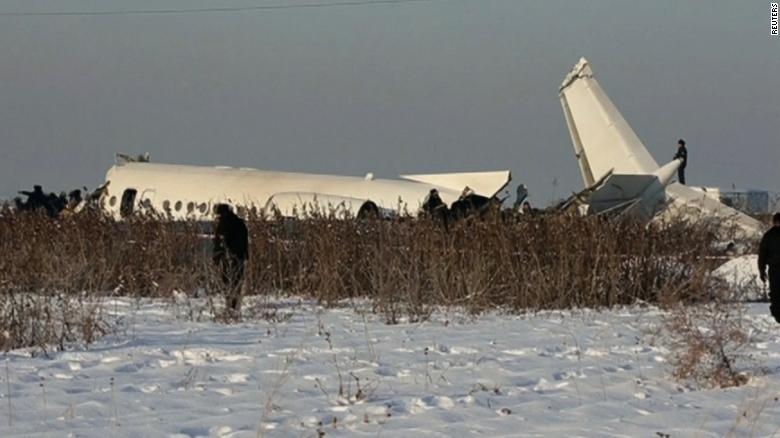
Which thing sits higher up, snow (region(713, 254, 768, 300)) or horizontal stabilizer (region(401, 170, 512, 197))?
horizontal stabilizer (region(401, 170, 512, 197))

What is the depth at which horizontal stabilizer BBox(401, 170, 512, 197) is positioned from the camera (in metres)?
32.1

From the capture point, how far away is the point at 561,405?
8898 mm

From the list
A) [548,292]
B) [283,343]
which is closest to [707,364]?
[283,343]

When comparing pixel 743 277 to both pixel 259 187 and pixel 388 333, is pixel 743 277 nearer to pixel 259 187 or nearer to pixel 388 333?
pixel 388 333

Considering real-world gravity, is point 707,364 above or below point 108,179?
below

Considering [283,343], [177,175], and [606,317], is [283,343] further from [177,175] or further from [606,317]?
[177,175]

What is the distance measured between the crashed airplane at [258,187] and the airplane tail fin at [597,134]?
4.65 metres

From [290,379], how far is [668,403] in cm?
277

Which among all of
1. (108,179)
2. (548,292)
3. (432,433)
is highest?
(108,179)

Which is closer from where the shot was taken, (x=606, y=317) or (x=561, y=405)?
(x=561, y=405)

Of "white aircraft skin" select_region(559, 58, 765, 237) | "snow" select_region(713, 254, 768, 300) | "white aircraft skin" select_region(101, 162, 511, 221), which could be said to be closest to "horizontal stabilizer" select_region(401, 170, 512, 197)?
"white aircraft skin" select_region(101, 162, 511, 221)

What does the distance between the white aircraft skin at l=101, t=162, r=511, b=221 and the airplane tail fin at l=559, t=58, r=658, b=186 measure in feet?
15.1

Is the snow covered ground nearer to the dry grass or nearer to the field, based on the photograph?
the field

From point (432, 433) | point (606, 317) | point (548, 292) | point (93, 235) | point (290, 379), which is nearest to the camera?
point (432, 433)
